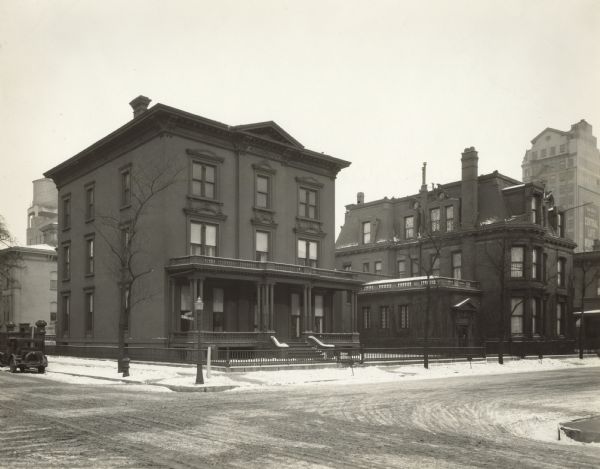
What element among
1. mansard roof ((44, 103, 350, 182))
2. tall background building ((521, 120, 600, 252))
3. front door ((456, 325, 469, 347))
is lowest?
front door ((456, 325, 469, 347))

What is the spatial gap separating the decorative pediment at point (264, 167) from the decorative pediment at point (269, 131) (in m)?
1.56

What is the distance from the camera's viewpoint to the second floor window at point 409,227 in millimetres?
54809

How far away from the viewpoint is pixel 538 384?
24.6 meters

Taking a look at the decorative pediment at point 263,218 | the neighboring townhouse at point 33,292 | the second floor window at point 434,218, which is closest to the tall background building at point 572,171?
the second floor window at point 434,218

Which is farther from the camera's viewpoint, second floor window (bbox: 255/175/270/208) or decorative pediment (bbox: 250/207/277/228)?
second floor window (bbox: 255/175/270/208)

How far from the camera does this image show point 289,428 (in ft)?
40.9

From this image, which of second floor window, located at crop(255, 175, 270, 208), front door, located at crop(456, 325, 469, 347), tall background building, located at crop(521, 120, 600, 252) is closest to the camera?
second floor window, located at crop(255, 175, 270, 208)

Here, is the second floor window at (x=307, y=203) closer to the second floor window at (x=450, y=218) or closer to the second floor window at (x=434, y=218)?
the second floor window at (x=434, y=218)

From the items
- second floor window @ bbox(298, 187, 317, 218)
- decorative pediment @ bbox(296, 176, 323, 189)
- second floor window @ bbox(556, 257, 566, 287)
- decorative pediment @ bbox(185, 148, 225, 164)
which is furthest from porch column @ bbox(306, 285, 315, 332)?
second floor window @ bbox(556, 257, 566, 287)

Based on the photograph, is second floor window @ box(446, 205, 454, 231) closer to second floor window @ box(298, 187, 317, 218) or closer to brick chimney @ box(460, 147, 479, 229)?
brick chimney @ box(460, 147, 479, 229)

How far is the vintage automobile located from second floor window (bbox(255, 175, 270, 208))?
50.4ft

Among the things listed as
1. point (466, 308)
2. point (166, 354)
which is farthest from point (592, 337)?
point (166, 354)

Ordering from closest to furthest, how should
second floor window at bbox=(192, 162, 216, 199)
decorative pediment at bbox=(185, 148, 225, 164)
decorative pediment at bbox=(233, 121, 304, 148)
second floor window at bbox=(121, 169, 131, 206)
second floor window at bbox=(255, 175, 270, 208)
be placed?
decorative pediment at bbox=(185, 148, 225, 164), second floor window at bbox=(192, 162, 216, 199), second floor window at bbox=(121, 169, 131, 206), decorative pediment at bbox=(233, 121, 304, 148), second floor window at bbox=(255, 175, 270, 208)

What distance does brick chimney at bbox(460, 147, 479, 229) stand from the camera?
4978 centimetres
